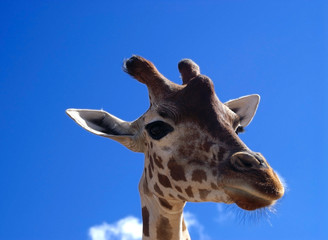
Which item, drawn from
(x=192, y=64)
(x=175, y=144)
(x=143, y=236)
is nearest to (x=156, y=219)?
(x=143, y=236)

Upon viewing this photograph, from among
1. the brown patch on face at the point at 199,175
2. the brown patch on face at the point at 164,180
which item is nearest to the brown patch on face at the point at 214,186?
the brown patch on face at the point at 199,175

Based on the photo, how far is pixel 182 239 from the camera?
5883 millimetres

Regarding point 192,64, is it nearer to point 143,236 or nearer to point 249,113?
point 249,113

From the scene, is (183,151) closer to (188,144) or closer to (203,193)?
(188,144)

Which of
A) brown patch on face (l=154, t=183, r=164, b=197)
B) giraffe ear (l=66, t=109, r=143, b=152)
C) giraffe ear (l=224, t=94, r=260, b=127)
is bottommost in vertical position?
brown patch on face (l=154, t=183, r=164, b=197)

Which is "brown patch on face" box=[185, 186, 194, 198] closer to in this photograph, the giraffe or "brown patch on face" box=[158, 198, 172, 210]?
the giraffe

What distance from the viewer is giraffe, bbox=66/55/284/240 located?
14.6 ft

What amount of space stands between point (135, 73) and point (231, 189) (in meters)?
2.83

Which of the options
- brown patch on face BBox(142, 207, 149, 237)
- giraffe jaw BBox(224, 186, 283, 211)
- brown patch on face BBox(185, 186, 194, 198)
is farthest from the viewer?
brown patch on face BBox(142, 207, 149, 237)

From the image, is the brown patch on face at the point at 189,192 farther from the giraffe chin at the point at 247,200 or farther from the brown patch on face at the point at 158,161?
the giraffe chin at the point at 247,200

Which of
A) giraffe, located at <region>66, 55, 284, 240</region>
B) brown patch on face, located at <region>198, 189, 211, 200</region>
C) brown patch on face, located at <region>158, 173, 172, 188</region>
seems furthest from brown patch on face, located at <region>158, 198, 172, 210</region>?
Result: brown patch on face, located at <region>198, 189, 211, 200</region>

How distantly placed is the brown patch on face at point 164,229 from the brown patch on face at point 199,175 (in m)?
1.04

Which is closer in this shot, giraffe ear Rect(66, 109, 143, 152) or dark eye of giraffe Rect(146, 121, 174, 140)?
dark eye of giraffe Rect(146, 121, 174, 140)

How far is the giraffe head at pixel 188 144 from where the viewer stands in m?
4.42
